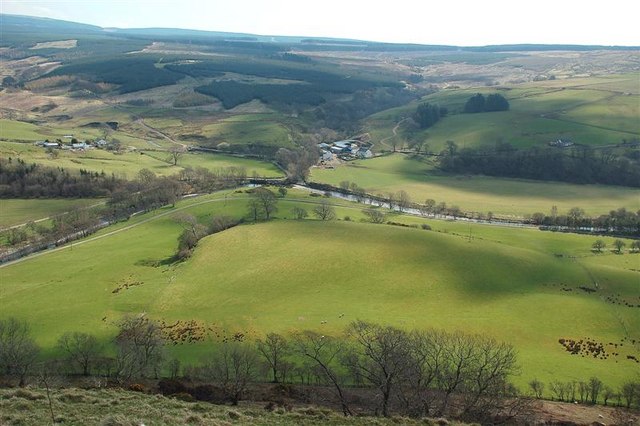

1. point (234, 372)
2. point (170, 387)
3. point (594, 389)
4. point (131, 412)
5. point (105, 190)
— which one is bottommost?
point (105, 190)

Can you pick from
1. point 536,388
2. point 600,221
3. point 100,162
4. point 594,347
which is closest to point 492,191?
point 600,221

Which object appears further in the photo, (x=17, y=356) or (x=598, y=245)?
(x=598, y=245)

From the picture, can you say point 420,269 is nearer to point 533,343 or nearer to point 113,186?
point 533,343

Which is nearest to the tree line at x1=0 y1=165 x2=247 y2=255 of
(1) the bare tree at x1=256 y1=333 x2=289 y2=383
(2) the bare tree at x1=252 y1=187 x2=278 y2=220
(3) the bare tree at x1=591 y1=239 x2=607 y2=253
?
(2) the bare tree at x1=252 y1=187 x2=278 y2=220

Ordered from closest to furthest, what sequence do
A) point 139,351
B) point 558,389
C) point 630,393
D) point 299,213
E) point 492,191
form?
1. point 630,393
2. point 558,389
3. point 139,351
4. point 299,213
5. point 492,191

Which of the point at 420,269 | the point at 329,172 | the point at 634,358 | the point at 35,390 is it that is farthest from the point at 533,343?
the point at 329,172

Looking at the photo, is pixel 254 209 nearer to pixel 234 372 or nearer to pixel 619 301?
pixel 234 372

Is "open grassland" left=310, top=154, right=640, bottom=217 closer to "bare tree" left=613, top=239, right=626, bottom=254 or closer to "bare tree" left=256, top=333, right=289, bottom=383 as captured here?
"bare tree" left=613, top=239, right=626, bottom=254
